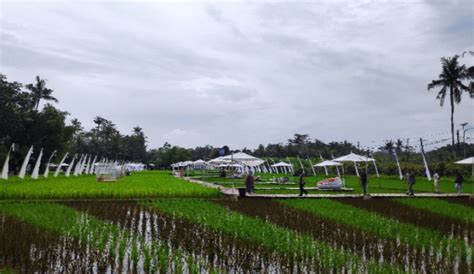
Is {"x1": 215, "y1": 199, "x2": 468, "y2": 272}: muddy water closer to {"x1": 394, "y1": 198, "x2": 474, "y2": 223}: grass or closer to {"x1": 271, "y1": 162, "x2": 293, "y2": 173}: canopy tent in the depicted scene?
{"x1": 394, "y1": 198, "x2": 474, "y2": 223}: grass

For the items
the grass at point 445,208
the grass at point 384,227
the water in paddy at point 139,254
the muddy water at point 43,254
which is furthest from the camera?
the grass at point 445,208

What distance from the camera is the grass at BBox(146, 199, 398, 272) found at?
848 centimetres

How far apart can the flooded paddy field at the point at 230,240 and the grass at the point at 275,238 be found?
2 cm

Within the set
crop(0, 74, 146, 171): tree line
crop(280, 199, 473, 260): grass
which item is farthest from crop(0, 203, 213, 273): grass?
crop(0, 74, 146, 171): tree line

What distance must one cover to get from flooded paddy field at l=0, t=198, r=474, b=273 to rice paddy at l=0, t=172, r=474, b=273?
0.02 metres

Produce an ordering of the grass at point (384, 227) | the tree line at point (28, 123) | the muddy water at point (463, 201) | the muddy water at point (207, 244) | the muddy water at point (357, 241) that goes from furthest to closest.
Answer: the tree line at point (28, 123) → the muddy water at point (463, 201) → the grass at point (384, 227) → the muddy water at point (357, 241) → the muddy water at point (207, 244)

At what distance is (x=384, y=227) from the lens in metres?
13.0

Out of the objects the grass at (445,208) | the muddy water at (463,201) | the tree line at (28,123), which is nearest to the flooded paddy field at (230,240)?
the grass at (445,208)

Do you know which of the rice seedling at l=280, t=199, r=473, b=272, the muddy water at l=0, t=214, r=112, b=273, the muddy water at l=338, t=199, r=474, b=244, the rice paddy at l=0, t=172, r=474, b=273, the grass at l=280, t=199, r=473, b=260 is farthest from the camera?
the muddy water at l=338, t=199, r=474, b=244

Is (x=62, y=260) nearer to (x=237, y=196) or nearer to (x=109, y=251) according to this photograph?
(x=109, y=251)

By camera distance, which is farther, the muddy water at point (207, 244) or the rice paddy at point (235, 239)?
the muddy water at point (207, 244)

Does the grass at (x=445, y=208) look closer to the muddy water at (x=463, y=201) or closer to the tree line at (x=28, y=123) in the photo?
the muddy water at (x=463, y=201)

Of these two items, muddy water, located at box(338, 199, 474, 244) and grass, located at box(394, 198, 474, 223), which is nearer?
muddy water, located at box(338, 199, 474, 244)

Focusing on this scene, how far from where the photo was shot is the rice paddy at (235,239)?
828cm
